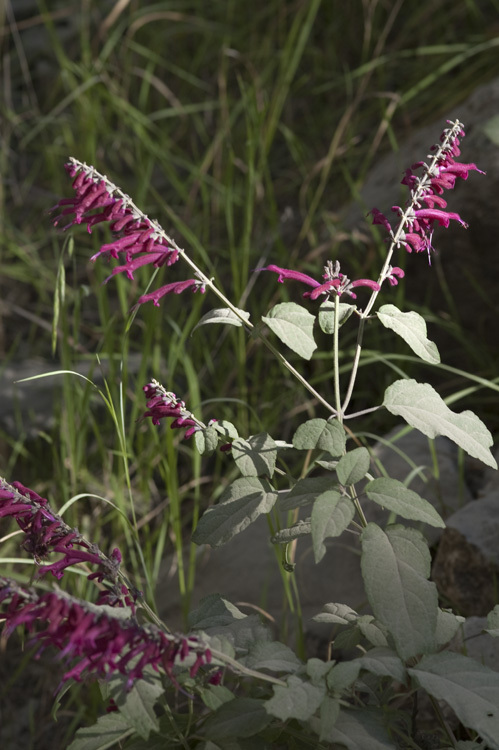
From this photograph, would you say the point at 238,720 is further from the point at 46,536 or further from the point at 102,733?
the point at 46,536

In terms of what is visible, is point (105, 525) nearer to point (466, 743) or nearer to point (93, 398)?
point (93, 398)

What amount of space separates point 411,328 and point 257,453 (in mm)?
250

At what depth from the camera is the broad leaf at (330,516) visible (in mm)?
831

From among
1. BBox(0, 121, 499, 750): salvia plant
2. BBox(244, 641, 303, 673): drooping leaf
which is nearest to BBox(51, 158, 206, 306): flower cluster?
BBox(0, 121, 499, 750): salvia plant

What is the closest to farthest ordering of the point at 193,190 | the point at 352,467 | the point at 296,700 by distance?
the point at 296,700
the point at 352,467
the point at 193,190

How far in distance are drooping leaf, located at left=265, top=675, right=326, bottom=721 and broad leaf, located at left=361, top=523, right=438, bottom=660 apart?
4.0 inches

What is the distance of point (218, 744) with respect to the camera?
929 mm

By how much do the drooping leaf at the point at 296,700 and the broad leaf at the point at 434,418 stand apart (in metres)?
0.31

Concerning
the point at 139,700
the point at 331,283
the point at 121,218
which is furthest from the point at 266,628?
the point at 121,218

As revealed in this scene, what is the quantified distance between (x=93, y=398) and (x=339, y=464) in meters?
1.42

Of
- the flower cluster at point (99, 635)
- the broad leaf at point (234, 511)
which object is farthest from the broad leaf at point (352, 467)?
the flower cluster at point (99, 635)

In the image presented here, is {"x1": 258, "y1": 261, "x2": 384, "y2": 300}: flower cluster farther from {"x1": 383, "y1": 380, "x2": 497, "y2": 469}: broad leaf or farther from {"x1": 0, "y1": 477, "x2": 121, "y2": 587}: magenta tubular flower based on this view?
{"x1": 0, "y1": 477, "x2": 121, "y2": 587}: magenta tubular flower

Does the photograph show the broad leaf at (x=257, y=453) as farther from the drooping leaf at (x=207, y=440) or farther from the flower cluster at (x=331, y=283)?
the flower cluster at (x=331, y=283)

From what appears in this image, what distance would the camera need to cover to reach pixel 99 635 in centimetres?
81
